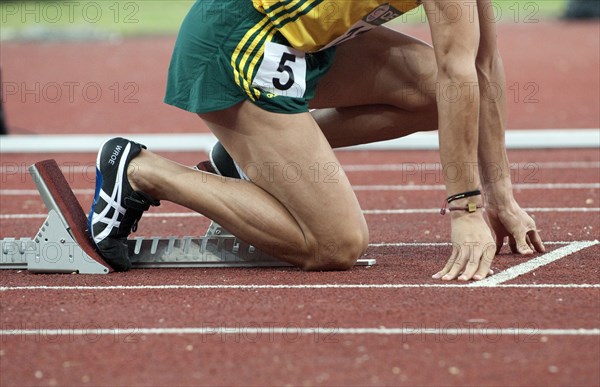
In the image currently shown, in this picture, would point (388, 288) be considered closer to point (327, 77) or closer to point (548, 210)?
point (327, 77)

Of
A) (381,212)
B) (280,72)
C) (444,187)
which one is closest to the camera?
(280,72)

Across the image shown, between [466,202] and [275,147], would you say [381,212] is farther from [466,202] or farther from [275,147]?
[466,202]

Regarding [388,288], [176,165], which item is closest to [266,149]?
[176,165]

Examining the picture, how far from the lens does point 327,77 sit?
4461 mm

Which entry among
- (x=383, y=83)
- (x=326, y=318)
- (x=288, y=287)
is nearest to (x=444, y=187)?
(x=383, y=83)

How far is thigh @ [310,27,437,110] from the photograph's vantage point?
445cm

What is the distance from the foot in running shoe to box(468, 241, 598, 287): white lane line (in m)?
1.34

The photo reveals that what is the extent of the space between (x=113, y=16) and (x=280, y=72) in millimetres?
24893

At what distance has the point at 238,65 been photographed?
13.4 ft

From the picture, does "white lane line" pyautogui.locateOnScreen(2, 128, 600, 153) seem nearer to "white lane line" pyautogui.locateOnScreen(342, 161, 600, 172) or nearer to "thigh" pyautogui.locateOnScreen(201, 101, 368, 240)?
"white lane line" pyautogui.locateOnScreen(342, 161, 600, 172)

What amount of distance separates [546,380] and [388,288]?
41.3 inches

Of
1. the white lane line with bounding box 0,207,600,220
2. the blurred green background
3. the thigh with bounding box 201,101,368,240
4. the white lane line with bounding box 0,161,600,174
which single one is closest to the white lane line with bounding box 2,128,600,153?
the white lane line with bounding box 0,161,600,174

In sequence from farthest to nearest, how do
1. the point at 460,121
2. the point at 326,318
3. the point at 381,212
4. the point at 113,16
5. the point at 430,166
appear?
the point at 113,16 → the point at 430,166 → the point at 381,212 → the point at 460,121 → the point at 326,318

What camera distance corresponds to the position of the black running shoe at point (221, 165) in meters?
4.50
